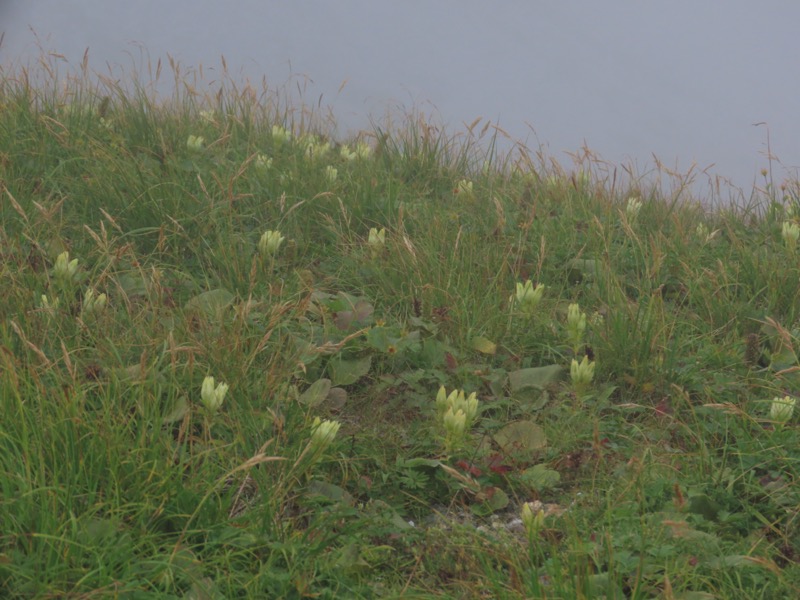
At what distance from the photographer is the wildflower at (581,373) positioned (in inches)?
131

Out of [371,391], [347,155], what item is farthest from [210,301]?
[347,155]

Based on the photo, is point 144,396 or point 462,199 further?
point 462,199

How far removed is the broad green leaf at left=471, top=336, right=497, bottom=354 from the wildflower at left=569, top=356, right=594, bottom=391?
1.32ft

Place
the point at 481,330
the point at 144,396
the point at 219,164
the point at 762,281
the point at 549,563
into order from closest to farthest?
the point at 549,563
the point at 144,396
the point at 481,330
the point at 762,281
the point at 219,164

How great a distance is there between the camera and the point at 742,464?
9.59ft

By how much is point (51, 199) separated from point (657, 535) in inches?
134

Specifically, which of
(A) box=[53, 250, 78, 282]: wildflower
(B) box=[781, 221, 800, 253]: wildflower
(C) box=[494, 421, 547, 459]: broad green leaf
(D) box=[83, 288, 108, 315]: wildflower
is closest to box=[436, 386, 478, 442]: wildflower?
(C) box=[494, 421, 547, 459]: broad green leaf

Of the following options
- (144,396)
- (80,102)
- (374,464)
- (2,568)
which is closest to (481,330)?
(374,464)

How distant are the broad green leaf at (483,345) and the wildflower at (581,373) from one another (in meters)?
0.40

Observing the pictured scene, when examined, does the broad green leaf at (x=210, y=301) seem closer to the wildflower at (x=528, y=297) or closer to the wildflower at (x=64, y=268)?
the wildflower at (x=64, y=268)

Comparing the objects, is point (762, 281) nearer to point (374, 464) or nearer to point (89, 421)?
point (374, 464)

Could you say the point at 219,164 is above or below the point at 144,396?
above

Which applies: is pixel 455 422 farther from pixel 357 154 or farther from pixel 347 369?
pixel 357 154

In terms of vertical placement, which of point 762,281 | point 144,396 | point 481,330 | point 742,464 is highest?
point 762,281
